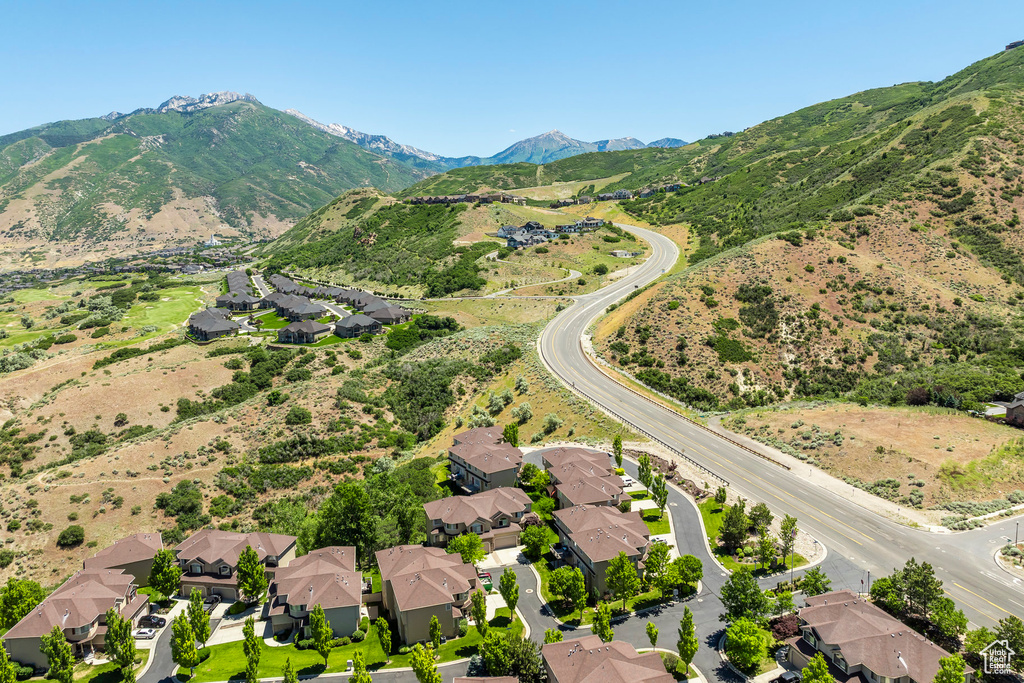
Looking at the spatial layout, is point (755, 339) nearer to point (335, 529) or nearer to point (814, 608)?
point (814, 608)

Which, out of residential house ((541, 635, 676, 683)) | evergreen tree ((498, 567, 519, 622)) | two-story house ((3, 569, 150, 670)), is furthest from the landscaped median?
two-story house ((3, 569, 150, 670))

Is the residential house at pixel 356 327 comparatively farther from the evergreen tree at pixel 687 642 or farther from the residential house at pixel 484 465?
the evergreen tree at pixel 687 642

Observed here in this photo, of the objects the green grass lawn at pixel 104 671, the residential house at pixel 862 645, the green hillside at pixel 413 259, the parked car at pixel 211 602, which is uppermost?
the green hillside at pixel 413 259

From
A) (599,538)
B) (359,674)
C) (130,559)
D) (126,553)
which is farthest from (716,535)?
(126,553)

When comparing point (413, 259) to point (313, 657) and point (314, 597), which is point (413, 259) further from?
point (313, 657)

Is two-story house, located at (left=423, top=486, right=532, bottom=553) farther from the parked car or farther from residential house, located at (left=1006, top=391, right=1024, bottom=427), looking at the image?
residential house, located at (left=1006, top=391, right=1024, bottom=427)

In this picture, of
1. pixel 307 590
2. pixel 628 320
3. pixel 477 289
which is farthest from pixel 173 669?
pixel 477 289

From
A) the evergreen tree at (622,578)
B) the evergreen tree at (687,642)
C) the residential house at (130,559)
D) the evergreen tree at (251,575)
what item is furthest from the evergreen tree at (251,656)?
the evergreen tree at (687,642)
